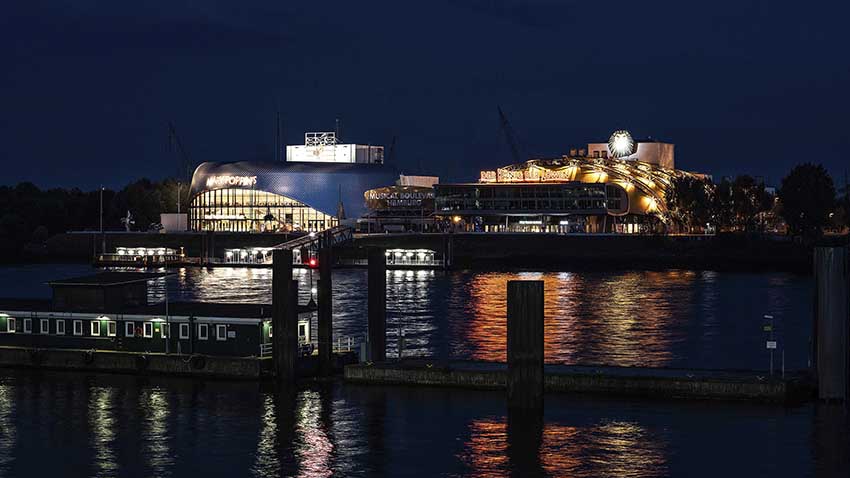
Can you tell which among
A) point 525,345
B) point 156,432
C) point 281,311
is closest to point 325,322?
point 281,311

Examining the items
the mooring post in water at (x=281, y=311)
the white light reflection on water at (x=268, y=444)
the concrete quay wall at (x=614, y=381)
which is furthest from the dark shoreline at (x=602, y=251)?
the white light reflection on water at (x=268, y=444)

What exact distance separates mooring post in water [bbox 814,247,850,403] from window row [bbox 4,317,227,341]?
916 inches

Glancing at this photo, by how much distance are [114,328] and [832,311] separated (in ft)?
96.0

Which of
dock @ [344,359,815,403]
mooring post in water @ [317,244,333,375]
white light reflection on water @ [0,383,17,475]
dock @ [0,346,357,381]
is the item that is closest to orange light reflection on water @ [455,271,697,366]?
dock @ [344,359,815,403]

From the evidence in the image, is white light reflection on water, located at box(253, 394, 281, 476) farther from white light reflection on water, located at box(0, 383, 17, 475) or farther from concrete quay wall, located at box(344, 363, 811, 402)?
white light reflection on water, located at box(0, 383, 17, 475)

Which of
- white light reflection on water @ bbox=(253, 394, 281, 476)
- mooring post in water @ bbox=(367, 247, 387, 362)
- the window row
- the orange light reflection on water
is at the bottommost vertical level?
white light reflection on water @ bbox=(253, 394, 281, 476)

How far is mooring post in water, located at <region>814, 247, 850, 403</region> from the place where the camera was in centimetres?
4591

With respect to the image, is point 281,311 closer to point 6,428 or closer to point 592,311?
point 6,428

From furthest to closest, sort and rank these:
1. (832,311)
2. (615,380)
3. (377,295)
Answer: (377,295), (615,380), (832,311)

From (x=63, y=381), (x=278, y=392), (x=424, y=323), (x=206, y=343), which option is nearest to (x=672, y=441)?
(x=278, y=392)

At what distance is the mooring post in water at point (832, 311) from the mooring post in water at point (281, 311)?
1901cm

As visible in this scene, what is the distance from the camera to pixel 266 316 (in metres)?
55.0

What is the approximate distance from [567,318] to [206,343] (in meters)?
38.4

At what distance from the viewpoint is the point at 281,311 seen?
5166 centimetres
